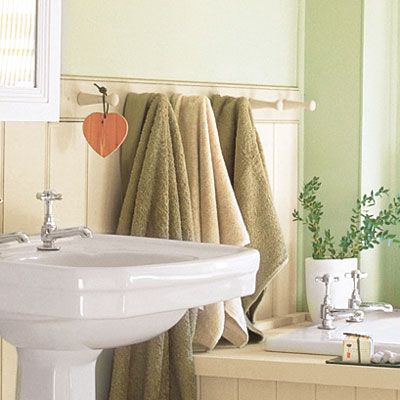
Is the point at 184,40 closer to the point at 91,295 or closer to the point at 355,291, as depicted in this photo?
the point at 355,291

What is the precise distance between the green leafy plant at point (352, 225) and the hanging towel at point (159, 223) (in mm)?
629

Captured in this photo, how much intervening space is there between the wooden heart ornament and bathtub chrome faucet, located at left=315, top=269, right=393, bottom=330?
80 centimetres

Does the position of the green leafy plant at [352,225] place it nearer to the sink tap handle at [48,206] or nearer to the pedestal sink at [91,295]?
the pedestal sink at [91,295]

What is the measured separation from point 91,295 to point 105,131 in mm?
813

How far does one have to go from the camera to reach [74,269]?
7.07ft

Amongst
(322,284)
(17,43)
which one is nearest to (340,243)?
(322,284)

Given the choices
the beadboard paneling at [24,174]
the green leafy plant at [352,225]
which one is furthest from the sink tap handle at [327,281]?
the beadboard paneling at [24,174]

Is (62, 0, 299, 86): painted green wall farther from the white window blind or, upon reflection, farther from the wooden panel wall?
the wooden panel wall

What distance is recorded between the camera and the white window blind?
8.78ft

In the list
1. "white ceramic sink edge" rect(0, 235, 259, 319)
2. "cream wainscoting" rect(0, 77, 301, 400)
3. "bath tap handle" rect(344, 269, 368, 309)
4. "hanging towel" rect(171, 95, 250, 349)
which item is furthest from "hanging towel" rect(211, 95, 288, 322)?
"white ceramic sink edge" rect(0, 235, 259, 319)

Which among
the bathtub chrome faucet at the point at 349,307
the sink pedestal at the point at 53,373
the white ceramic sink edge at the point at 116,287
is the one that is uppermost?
the white ceramic sink edge at the point at 116,287

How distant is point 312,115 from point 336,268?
0.50 metres

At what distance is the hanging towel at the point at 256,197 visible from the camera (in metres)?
3.18

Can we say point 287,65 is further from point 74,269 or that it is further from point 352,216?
point 74,269
